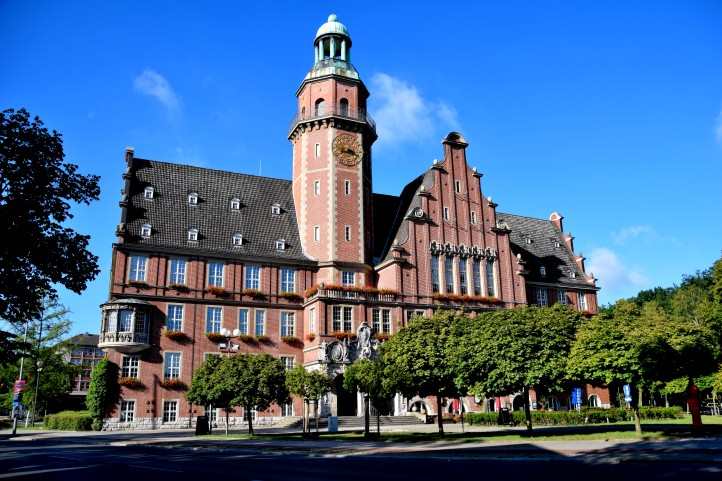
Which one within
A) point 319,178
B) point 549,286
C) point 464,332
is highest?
point 319,178

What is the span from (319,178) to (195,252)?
47.4 feet

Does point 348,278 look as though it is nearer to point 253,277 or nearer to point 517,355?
point 253,277

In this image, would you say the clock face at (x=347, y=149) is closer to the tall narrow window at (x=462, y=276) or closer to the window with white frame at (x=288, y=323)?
the tall narrow window at (x=462, y=276)

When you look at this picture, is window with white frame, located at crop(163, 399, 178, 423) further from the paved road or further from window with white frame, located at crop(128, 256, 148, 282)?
the paved road

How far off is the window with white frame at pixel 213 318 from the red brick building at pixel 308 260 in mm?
90

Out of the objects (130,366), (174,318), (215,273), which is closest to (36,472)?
(130,366)

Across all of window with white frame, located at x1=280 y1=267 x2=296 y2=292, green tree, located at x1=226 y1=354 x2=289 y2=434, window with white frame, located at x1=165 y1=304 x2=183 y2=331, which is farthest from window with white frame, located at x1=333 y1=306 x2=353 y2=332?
window with white frame, located at x1=165 y1=304 x2=183 y2=331

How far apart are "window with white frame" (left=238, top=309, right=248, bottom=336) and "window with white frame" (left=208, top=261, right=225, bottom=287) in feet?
10.4

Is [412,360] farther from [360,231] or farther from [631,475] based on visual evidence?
[360,231]

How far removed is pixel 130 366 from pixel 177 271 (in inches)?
355

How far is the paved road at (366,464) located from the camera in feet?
55.9

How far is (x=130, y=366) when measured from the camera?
48.9m

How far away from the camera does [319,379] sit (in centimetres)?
3778

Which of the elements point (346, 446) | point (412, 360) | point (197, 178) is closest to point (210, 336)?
point (197, 178)
